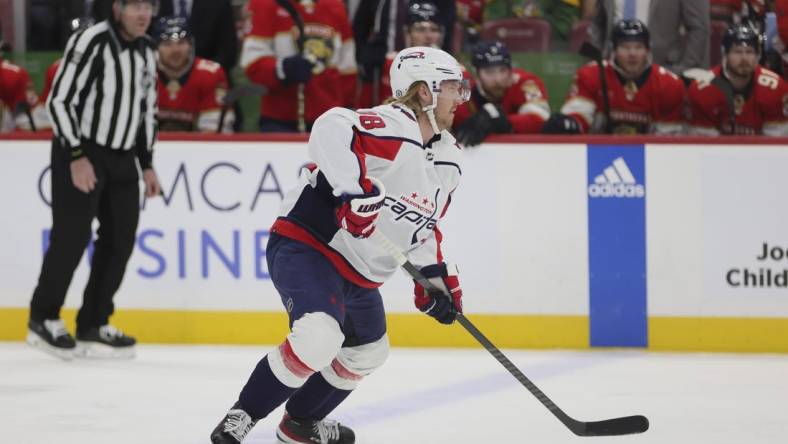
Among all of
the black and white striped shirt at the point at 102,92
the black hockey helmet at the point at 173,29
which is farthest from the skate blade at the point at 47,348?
the black hockey helmet at the point at 173,29

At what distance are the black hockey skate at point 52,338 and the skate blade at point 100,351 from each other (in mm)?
56

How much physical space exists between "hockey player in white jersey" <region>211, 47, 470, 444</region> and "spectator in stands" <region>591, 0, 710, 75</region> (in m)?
2.81

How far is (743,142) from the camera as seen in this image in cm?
535

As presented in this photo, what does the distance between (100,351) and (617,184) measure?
2.12 meters

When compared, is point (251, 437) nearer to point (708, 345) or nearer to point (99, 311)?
point (99, 311)

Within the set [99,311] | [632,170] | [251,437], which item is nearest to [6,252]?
[99,311]

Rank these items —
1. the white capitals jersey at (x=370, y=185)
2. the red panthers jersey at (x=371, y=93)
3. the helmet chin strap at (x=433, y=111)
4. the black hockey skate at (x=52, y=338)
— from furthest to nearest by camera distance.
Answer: the red panthers jersey at (x=371, y=93) → the black hockey skate at (x=52, y=338) → the helmet chin strap at (x=433, y=111) → the white capitals jersey at (x=370, y=185)

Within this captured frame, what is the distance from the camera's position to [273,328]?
18.3 ft

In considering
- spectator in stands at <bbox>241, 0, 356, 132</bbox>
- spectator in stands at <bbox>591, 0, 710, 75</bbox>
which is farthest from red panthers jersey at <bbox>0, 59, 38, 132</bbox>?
spectator in stands at <bbox>591, 0, 710, 75</bbox>

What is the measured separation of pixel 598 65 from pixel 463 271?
111 cm

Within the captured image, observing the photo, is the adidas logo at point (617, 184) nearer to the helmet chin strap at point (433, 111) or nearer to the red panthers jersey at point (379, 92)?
the red panthers jersey at point (379, 92)

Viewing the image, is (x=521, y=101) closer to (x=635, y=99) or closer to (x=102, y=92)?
(x=635, y=99)

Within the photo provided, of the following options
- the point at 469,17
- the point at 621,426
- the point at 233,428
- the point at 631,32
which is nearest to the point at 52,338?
the point at 233,428

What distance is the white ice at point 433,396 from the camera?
13.2ft
